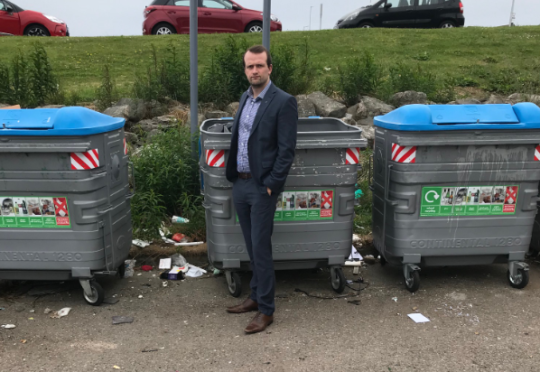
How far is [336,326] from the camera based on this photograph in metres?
3.74

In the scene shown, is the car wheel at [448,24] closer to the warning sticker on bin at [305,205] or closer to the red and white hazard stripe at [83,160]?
the warning sticker on bin at [305,205]

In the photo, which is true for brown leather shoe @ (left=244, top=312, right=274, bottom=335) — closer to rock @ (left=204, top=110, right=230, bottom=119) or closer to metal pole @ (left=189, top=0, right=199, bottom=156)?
metal pole @ (left=189, top=0, right=199, bottom=156)

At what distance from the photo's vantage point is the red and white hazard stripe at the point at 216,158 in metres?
3.94

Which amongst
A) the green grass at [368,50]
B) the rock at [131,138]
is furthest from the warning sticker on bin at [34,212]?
the green grass at [368,50]

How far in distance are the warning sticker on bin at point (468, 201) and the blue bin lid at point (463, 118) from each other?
0.53 meters

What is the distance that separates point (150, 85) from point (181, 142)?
2.46 metres

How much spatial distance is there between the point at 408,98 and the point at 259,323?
606 cm

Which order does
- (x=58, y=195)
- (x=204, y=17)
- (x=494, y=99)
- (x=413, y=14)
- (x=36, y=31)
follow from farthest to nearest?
1. (x=413, y=14)
2. (x=36, y=31)
3. (x=204, y=17)
4. (x=494, y=99)
5. (x=58, y=195)

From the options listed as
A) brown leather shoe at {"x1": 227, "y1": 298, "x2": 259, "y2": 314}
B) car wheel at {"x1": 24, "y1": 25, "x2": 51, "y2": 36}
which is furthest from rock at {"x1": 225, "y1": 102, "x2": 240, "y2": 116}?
car wheel at {"x1": 24, "y1": 25, "x2": 51, "y2": 36}

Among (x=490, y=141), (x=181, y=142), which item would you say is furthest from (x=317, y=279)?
(x=181, y=142)

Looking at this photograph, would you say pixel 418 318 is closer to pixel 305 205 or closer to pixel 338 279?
pixel 338 279

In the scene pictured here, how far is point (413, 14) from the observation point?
16234 millimetres

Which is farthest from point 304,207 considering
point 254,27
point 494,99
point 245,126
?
point 254,27

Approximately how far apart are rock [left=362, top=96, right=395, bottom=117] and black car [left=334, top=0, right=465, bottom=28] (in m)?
9.21
